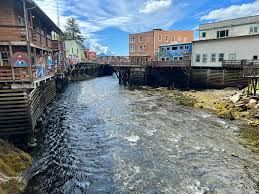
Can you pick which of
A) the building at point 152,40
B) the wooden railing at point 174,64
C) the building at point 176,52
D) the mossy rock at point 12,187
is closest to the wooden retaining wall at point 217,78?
the wooden railing at point 174,64

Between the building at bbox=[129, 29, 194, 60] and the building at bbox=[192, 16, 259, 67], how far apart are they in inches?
923

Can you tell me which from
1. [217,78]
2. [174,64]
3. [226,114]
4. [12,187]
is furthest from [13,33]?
[174,64]

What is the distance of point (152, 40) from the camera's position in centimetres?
6788

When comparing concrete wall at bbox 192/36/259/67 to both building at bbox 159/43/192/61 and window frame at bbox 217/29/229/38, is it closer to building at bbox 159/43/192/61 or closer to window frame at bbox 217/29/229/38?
window frame at bbox 217/29/229/38

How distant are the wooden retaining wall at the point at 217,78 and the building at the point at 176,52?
823 cm

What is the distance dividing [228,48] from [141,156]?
1163 inches

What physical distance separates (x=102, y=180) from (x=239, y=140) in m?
10.6

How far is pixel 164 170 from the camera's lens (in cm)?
1299

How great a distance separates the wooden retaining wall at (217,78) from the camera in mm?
35812

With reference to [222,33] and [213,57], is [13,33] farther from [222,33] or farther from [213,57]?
[222,33]

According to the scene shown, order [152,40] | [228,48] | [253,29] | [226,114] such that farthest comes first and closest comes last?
[152,40], [228,48], [253,29], [226,114]

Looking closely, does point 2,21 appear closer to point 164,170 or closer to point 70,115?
point 70,115

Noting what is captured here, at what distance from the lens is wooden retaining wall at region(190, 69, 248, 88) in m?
35.8

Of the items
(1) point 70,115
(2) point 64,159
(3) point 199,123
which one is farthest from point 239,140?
(1) point 70,115
